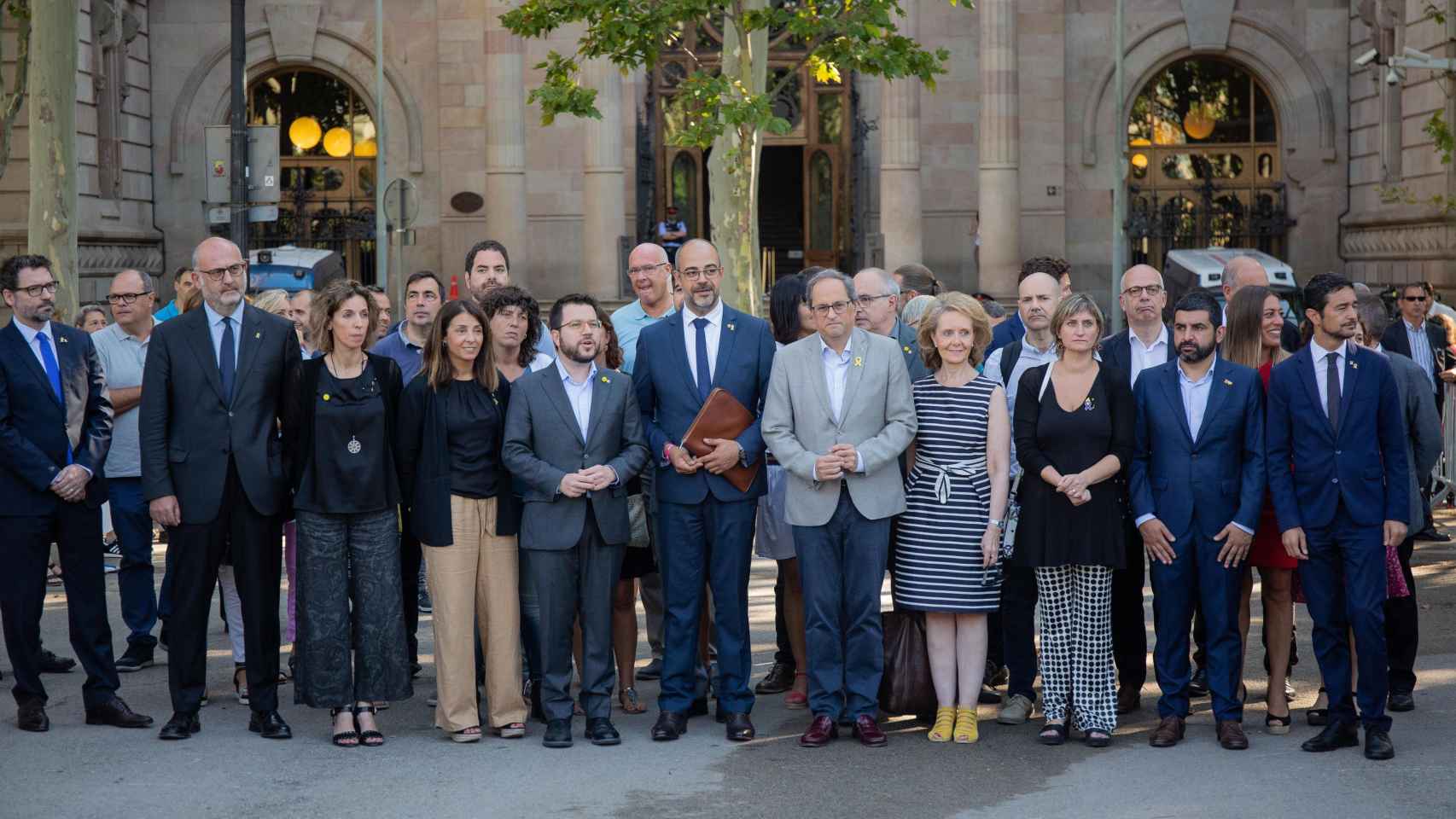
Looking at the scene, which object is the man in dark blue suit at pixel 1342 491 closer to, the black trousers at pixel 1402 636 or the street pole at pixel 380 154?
the black trousers at pixel 1402 636

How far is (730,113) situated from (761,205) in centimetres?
2009

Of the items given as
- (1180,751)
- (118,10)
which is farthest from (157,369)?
(118,10)

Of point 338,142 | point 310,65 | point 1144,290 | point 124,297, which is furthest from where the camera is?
point 338,142

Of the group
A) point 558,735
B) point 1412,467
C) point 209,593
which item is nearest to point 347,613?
point 209,593

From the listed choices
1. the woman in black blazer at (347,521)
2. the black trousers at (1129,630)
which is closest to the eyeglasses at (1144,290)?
the black trousers at (1129,630)

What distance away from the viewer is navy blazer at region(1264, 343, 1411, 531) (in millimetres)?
8305

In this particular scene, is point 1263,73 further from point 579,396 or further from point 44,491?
point 44,491

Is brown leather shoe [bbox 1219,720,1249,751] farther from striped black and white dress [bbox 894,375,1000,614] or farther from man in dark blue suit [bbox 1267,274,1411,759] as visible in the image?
striped black and white dress [bbox 894,375,1000,614]

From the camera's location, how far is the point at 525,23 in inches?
749

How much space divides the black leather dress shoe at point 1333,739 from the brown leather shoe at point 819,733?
2201 millimetres

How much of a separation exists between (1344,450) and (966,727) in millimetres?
2184

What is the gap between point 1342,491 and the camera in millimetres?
8289

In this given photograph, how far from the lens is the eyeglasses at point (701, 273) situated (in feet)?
29.6

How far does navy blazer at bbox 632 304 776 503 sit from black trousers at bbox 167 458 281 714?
6.41ft
